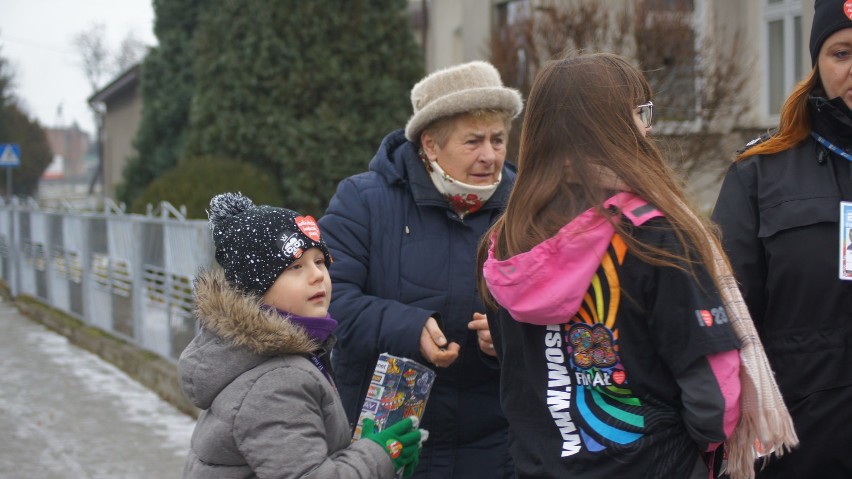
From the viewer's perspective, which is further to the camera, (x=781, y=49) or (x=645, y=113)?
(x=781, y=49)

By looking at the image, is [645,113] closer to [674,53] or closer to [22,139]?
[674,53]

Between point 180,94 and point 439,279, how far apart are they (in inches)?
749

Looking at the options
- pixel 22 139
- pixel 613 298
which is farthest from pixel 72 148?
pixel 613 298

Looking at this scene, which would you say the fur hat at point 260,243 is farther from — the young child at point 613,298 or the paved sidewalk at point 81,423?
the paved sidewalk at point 81,423

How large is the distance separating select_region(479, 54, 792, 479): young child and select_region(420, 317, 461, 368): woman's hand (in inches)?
25.3

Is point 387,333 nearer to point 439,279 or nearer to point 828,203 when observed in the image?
point 439,279

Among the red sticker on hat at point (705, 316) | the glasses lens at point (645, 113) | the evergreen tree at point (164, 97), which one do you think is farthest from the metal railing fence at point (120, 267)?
the evergreen tree at point (164, 97)

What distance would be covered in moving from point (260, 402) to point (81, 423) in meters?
5.36

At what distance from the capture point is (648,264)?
1.96 m

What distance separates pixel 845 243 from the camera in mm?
2527

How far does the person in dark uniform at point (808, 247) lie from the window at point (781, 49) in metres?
8.23

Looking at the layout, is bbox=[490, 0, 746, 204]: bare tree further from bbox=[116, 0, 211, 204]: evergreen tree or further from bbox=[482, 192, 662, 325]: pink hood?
bbox=[116, 0, 211, 204]: evergreen tree

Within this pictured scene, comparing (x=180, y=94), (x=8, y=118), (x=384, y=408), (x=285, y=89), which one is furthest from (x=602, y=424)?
(x=8, y=118)

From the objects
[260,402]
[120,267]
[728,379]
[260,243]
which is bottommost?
[120,267]
